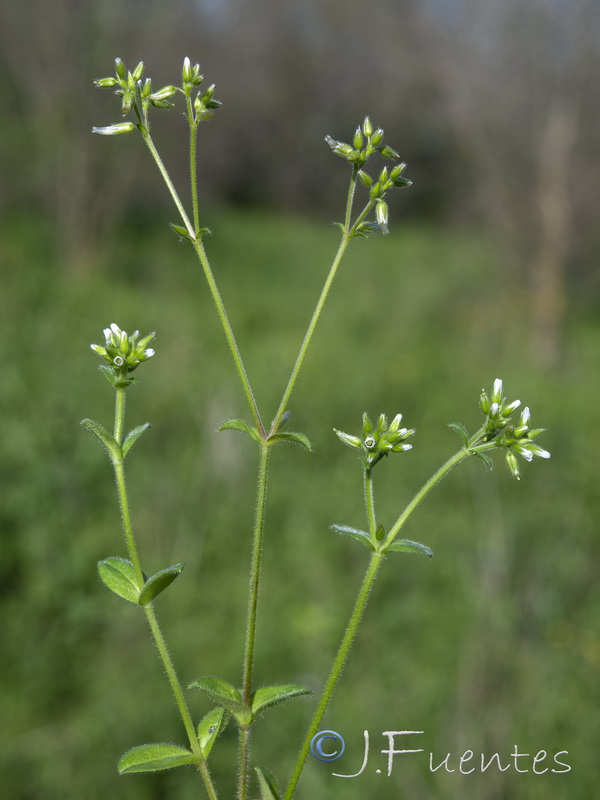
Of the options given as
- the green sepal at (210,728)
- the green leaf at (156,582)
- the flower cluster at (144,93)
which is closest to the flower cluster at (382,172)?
the flower cluster at (144,93)

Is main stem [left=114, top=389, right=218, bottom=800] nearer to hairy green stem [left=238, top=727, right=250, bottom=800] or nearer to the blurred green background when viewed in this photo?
hairy green stem [left=238, top=727, right=250, bottom=800]

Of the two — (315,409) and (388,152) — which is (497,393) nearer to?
(388,152)

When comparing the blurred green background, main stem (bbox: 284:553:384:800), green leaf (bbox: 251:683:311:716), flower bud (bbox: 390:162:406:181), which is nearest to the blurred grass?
the blurred green background

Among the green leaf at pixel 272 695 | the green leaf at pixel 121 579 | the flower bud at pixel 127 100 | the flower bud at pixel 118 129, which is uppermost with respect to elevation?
the flower bud at pixel 127 100

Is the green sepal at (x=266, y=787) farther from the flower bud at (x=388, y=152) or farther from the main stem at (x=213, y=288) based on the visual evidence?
the flower bud at (x=388, y=152)

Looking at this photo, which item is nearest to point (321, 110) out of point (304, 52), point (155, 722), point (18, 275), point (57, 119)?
point (304, 52)

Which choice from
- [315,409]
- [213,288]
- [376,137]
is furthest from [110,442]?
[315,409]
